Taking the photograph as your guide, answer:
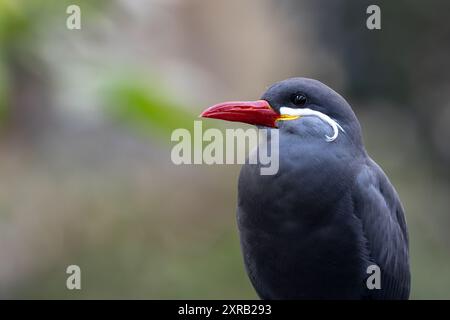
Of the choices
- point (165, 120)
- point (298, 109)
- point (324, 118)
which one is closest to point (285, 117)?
point (298, 109)

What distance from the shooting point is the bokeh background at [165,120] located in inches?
146

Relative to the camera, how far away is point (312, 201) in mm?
3693

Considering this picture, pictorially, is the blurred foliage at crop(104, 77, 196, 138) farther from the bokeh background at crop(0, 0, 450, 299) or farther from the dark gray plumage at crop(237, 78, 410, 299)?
the dark gray plumage at crop(237, 78, 410, 299)

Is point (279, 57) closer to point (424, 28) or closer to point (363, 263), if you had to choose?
point (424, 28)

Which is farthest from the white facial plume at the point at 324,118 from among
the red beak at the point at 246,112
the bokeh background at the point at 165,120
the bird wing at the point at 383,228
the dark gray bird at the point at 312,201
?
the bokeh background at the point at 165,120

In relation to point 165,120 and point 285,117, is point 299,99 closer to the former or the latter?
point 285,117

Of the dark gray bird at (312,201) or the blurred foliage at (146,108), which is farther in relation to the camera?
the dark gray bird at (312,201)

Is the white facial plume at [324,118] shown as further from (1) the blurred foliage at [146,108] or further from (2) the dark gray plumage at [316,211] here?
(1) the blurred foliage at [146,108]

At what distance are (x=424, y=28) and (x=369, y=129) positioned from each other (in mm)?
1285

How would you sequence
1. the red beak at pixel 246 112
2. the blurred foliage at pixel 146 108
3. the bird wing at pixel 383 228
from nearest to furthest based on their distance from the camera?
1. the blurred foliage at pixel 146 108
2. the red beak at pixel 246 112
3. the bird wing at pixel 383 228

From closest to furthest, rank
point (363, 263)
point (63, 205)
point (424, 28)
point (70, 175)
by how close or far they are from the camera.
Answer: point (363, 263)
point (70, 175)
point (63, 205)
point (424, 28)

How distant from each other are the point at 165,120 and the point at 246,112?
463mm

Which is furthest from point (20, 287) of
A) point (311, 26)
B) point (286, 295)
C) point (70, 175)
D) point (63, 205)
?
point (311, 26)
